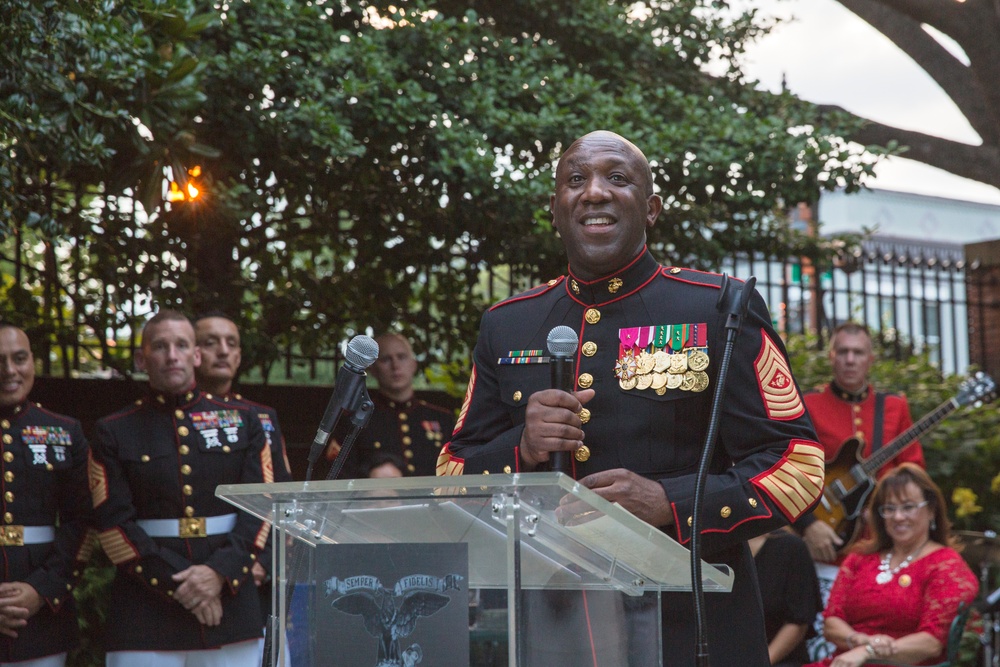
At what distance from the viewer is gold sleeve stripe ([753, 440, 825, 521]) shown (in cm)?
248

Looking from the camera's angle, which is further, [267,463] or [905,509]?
[905,509]

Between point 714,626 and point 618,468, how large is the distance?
0.42 metres

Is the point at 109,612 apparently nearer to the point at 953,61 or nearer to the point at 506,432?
the point at 506,432

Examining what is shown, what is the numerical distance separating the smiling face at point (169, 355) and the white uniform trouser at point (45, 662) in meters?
1.29

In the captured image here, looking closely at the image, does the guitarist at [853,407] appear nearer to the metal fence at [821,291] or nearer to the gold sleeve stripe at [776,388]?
the metal fence at [821,291]

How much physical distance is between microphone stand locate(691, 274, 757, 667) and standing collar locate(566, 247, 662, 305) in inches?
10.5

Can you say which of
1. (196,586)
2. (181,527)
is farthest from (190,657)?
(181,527)

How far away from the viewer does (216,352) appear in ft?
20.0

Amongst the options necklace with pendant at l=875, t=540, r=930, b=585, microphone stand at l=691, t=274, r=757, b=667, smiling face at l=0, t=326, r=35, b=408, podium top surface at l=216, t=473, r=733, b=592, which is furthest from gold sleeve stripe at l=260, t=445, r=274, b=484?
microphone stand at l=691, t=274, r=757, b=667

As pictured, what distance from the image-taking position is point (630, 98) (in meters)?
7.04

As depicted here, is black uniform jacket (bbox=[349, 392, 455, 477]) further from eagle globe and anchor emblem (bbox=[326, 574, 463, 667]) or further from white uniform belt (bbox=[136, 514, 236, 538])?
eagle globe and anchor emblem (bbox=[326, 574, 463, 667])

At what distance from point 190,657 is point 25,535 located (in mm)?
939

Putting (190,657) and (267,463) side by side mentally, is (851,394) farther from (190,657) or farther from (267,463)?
(190,657)

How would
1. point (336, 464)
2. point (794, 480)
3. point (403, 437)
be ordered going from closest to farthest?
point (794, 480) < point (336, 464) < point (403, 437)
